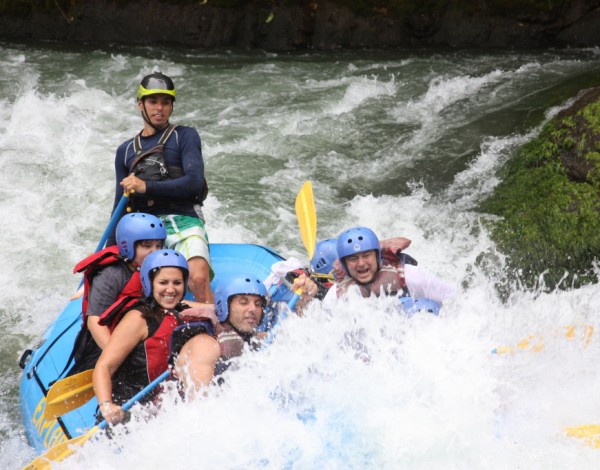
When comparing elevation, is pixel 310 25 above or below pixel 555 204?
above

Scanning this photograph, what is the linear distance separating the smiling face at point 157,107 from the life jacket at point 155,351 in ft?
4.52

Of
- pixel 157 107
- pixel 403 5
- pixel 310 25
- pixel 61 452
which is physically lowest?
pixel 61 452

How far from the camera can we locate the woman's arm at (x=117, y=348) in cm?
417

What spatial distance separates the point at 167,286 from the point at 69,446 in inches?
34.8

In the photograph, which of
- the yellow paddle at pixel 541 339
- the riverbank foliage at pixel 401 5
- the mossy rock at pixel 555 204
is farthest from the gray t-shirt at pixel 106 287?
the riverbank foliage at pixel 401 5

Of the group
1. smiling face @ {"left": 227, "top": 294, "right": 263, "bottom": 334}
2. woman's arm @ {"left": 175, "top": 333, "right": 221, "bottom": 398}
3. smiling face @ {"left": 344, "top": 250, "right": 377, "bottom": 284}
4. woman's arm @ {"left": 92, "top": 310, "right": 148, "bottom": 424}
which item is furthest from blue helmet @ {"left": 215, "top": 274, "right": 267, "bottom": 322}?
smiling face @ {"left": 344, "top": 250, "right": 377, "bottom": 284}

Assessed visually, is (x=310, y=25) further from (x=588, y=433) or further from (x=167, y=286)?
(x=588, y=433)

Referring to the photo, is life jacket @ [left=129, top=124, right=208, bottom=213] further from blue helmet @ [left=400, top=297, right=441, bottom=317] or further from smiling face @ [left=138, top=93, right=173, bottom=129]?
blue helmet @ [left=400, top=297, right=441, bottom=317]

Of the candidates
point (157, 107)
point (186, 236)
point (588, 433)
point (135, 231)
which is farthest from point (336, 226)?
point (588, 433)

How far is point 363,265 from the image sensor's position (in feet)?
15.6

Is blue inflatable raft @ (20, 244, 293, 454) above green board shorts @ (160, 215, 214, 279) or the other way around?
the other way around

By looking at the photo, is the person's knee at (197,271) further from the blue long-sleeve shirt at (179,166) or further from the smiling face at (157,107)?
the smiling face at (157,107)

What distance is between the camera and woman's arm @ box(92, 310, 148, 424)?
13.7 ft

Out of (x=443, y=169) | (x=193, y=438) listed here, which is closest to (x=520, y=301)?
(x=193, y=438)
